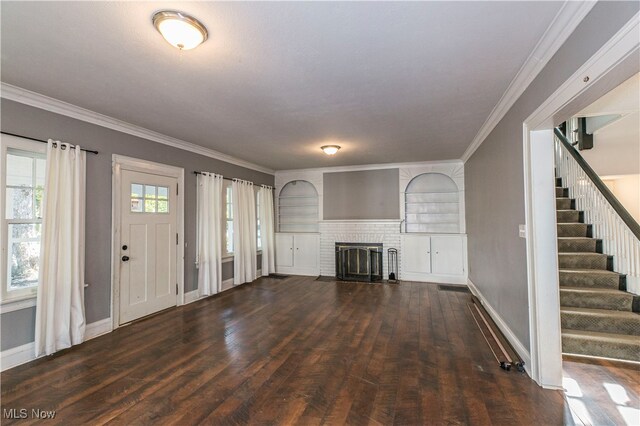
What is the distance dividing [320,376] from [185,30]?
276 centimetres

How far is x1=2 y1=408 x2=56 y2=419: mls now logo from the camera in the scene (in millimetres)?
1916

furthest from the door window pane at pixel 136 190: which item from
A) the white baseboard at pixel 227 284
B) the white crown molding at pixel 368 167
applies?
the white crown molding at pixel 368 167

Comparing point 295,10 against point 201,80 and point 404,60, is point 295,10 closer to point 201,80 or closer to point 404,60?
point 404,60

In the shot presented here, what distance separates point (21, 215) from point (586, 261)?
20.6ft

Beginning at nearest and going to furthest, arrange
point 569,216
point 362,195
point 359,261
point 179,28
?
point 179,28, point 569,216, point 359,261, point 362,195

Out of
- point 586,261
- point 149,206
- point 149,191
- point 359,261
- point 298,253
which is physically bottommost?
point 359,261

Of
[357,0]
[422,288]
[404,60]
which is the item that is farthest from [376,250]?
[357,0]

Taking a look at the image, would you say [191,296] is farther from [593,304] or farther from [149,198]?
[593,304]

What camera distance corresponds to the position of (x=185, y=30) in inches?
67.6

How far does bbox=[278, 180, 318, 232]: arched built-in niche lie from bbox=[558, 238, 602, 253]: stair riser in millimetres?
4808

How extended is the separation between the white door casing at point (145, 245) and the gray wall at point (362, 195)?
347 cm

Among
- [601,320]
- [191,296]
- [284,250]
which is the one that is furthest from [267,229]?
[601,320]

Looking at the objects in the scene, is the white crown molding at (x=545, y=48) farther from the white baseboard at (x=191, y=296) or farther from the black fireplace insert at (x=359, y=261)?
the white baseboard at (x=191, y=296)

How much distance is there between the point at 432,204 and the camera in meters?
6.28
